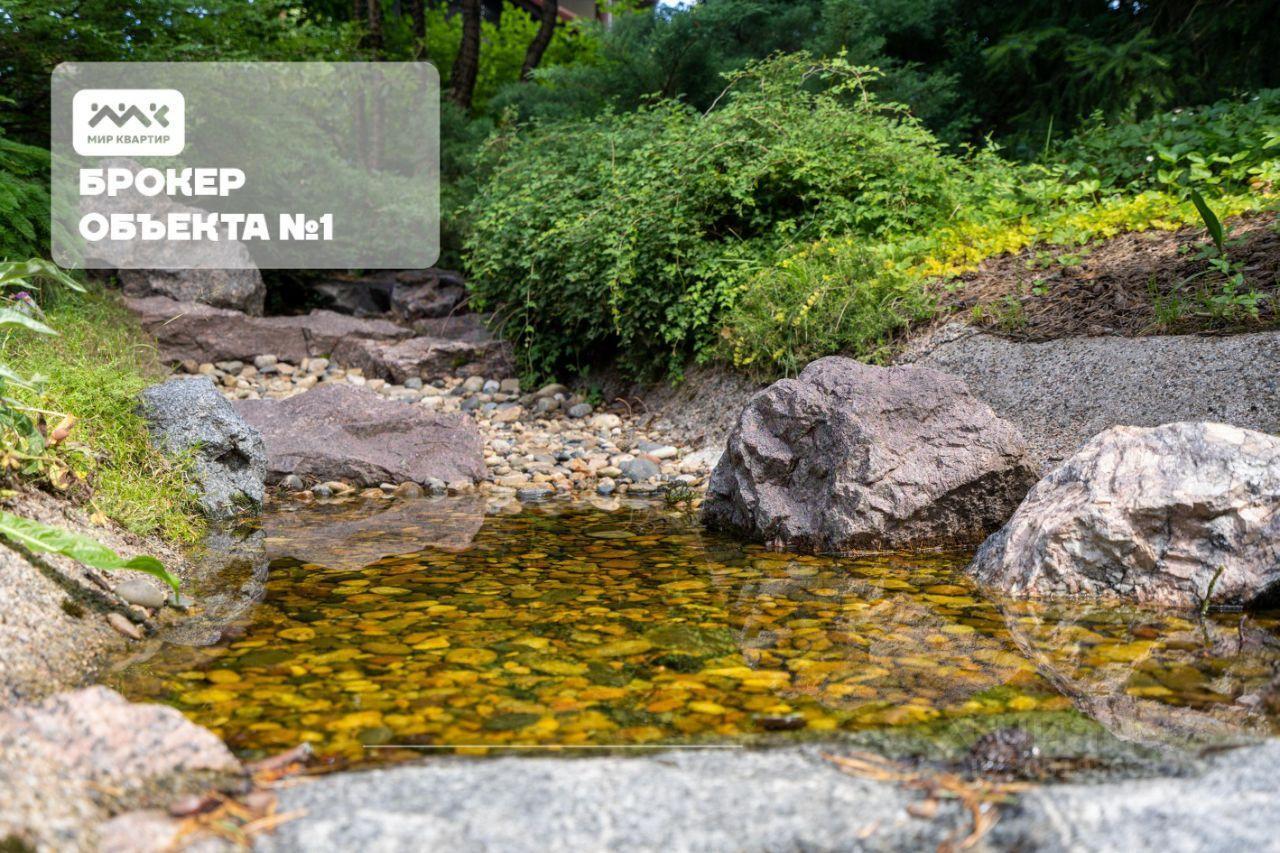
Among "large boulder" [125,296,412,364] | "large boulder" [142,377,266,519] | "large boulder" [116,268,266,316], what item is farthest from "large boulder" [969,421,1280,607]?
"large boulder" [116,268,266,316]

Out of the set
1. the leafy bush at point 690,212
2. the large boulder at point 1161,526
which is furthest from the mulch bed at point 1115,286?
the large boulder at point 1161,526

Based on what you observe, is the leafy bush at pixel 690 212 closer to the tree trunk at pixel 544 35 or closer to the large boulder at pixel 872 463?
the large boulder at pixel 872 463

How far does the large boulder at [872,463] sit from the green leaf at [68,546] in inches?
103

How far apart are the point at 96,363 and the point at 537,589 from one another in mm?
3716

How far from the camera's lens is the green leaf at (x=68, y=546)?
3.02 m

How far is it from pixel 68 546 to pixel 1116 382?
4.76 meters

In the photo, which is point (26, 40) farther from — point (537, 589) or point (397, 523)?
point (537, 589)

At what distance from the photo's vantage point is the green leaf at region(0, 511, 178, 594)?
9.89 ft

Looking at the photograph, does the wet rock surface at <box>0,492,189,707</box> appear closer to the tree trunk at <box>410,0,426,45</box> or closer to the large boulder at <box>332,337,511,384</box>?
the large boulder at <box>332,337,511,384</box>

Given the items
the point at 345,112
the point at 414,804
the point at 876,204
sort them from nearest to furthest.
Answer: the point at 414,804 < the point at 876,204 < the point at 345,112

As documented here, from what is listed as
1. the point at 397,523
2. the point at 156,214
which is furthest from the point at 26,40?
the point at 397,523

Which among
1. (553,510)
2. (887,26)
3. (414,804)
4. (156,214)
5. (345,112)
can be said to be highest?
(887,26)

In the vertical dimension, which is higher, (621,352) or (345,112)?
(345,112)

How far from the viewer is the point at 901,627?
3.36m
